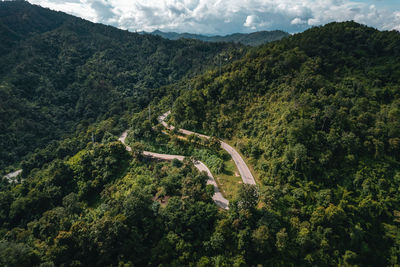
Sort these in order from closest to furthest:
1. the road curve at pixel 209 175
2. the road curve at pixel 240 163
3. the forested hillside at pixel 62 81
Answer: the road curve at pixel 209 175 < the road curve at pixel 240 163 < the forested hillside at pixel 62 81

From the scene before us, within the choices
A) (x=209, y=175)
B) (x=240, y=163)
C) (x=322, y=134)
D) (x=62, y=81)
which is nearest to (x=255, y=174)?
(x=240, y=163)

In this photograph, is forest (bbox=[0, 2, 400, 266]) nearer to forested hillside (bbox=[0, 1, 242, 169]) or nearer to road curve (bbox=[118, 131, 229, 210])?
forested hillside (bbox=[0, 1, 242, 169])

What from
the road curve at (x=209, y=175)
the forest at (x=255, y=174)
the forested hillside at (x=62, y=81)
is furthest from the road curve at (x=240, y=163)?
the forested hillside at (x=62, y=81)

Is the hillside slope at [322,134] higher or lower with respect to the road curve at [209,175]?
higher

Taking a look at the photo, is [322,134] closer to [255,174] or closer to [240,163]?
[255,174]

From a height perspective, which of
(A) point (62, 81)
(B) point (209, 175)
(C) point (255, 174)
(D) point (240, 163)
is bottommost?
(B) point (209, 175)

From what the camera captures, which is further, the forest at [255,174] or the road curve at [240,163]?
the road curve at [240,163]

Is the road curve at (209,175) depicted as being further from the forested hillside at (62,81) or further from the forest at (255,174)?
the forested hillside at (62,81)

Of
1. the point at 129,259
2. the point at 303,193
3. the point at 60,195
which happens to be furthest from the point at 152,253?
the point at 60,195
